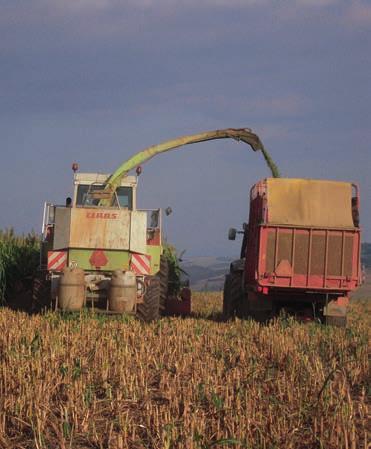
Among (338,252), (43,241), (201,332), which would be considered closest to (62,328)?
(201,332)

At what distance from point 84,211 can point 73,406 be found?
6.98 meters

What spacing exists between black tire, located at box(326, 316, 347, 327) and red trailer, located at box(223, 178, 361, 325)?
0.05ft

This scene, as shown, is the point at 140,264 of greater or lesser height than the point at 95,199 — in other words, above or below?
below

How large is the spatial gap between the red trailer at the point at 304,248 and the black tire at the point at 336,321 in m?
0.02

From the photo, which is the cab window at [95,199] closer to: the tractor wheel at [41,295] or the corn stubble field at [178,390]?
the tractor wheel at [41,295]

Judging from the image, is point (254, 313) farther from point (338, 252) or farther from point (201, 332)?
point (201, 332)

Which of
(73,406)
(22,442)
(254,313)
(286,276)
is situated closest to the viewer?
(22,442)

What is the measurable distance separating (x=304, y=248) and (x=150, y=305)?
8.42ft

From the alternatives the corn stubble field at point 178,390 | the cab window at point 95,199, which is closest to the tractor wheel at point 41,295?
the cab window at point 95,199

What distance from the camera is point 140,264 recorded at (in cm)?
1134

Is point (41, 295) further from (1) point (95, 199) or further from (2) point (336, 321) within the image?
(2) point (336, 321)

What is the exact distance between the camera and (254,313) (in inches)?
455

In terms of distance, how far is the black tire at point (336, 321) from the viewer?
11133 millimetres

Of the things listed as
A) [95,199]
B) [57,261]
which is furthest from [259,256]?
[95,199]
